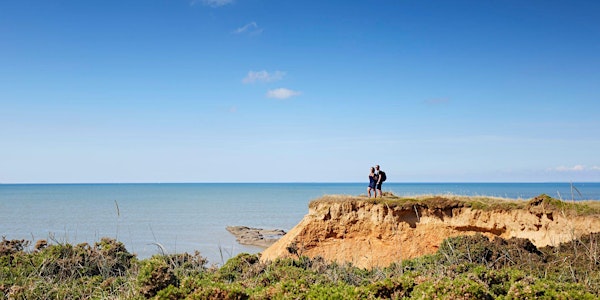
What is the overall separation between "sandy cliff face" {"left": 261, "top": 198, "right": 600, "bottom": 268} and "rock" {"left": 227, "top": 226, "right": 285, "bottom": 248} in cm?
1069

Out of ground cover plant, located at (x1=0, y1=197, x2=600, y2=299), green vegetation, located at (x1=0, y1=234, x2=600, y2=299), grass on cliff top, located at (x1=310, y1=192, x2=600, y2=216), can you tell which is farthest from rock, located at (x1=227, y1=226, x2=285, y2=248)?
green vegetation, located at (x1=0, y1=234, x2=600, y2=299)

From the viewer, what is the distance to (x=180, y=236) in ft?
110

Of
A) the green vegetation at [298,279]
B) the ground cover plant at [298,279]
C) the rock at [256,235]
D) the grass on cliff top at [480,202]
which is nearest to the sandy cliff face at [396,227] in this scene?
the grass on cliff top at [480,202]

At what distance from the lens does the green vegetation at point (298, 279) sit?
5598 mm

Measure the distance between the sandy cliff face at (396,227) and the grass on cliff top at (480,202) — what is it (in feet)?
0.20

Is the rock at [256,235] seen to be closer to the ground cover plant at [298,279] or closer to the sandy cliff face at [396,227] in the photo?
the sandy cliff face at [396,227]

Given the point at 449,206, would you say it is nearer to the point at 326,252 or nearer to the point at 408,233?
the point at 408,233

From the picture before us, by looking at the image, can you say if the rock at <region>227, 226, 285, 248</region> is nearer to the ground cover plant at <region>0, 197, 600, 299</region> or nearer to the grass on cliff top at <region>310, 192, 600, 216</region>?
the grass on cliff top at <region>310, 192, 600, 216</region>

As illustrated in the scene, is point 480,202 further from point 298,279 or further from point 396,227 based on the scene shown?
point 298,279

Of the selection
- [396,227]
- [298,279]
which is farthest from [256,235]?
[298,279]

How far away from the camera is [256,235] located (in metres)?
37.2

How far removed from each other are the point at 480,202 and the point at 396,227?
13.1ft

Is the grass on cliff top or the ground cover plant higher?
the grass on cliff top

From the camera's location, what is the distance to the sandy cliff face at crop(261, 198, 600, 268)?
64.2ft
